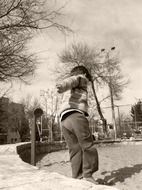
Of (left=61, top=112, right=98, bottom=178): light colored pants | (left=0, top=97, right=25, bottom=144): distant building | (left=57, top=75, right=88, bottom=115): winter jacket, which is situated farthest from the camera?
(left=0, top=97, right=25, bottom=144): distant building

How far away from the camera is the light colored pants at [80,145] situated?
2.59m

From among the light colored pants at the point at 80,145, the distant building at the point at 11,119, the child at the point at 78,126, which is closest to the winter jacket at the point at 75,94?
the child at the point at 78,126

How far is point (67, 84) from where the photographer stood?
267 centimetres

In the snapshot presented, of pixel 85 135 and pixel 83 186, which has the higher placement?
pixel 85 135

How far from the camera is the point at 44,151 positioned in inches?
364

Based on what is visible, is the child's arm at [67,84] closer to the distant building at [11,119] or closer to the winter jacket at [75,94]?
the winter jacket at [75,94]

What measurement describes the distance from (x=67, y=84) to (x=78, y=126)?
48 centimetres

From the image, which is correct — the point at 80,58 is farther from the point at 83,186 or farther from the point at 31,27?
the point at 83,186

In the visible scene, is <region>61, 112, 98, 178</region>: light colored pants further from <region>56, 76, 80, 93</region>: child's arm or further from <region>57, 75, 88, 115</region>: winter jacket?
<region>56, 76, 80, 93</region>: child's arm

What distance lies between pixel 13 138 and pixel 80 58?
34567 millimetres

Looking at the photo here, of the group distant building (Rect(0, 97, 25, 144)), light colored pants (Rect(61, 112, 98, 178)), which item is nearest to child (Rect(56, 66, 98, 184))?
light colored pants (Rect(61, 112, 98, 178))

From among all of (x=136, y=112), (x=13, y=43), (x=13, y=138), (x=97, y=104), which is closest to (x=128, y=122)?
(x=136, y=112)

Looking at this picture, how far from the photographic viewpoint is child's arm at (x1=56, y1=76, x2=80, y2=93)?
2625 mm

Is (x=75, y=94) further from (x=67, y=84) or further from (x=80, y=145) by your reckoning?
(x=80, y=145)
